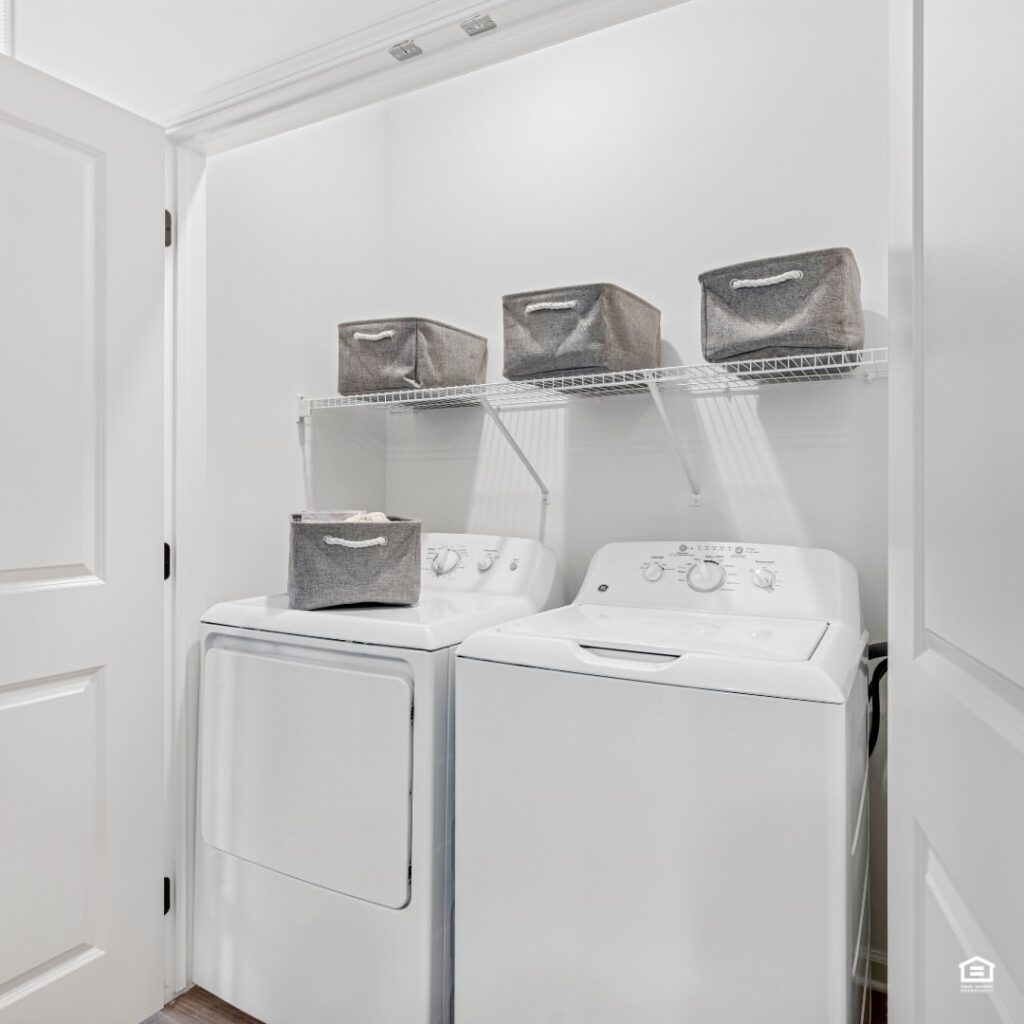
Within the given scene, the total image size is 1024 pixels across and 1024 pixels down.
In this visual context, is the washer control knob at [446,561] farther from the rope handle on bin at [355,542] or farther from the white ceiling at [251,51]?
the white ceiling at [251,51]

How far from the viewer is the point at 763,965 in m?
1.17

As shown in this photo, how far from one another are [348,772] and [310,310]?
1.37 metres

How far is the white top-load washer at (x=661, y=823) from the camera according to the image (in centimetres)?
116

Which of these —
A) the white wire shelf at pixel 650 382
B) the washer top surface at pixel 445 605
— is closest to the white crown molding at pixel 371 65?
the white wire shelf at pixel 650 382

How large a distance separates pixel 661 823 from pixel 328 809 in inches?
28.2

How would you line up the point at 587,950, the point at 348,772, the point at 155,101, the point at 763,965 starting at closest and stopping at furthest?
1. the point at 763,965
2. the point at 587,950
3. the point at 348,772
4. the point at 155,101

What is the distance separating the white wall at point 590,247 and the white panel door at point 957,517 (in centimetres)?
106

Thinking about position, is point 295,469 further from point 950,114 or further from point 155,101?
point 950,114

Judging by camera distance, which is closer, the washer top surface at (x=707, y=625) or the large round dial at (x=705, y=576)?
the washer top surface at (x=707, y=625)

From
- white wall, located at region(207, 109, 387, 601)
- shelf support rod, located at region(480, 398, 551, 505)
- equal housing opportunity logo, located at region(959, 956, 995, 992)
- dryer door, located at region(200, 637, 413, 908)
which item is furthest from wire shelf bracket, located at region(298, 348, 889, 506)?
equal housing opportunity logo, located at region(959, 956, 995, 992)

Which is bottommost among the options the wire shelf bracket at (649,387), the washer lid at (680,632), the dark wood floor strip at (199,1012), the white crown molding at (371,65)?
the dark wood floor strip at (199,1012)

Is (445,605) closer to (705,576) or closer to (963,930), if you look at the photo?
(705,576)

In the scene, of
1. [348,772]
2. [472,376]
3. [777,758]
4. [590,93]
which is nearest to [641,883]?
[777,758]

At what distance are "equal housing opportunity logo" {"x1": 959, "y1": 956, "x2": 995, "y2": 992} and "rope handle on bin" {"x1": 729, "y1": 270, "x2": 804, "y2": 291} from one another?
1.30m
